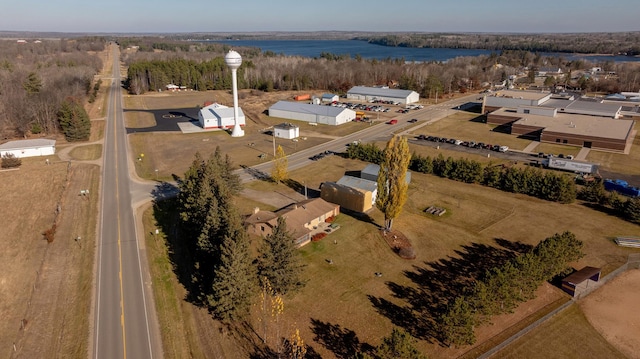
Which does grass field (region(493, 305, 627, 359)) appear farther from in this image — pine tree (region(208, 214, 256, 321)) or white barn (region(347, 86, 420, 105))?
white barn (region(347, 86, 420, 105))

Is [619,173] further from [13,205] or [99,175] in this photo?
[13,205]

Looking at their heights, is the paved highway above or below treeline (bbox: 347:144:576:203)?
below

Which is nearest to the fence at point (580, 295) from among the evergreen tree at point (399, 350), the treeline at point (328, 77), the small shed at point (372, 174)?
the evergreen tree at point (399, 350)

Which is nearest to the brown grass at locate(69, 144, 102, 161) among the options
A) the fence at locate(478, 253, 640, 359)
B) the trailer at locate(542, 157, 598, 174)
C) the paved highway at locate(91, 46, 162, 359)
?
the paved highway at locate(91, 46, 162, 359)

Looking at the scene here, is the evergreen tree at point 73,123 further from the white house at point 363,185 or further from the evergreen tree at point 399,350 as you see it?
the evergreen tree at point 399,350

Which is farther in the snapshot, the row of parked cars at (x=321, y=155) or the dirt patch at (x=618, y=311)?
the row of parked cars at (x=321, y=155)

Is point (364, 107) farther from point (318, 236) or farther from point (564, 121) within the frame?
point (318, 236)
